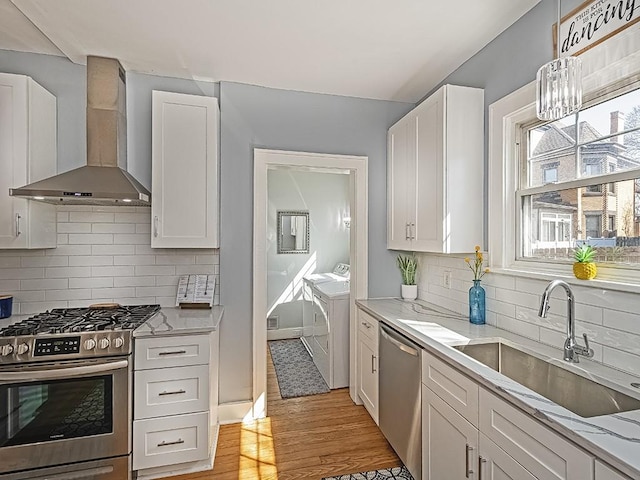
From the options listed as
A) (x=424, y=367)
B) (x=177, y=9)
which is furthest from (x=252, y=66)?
(x=424, y=367)

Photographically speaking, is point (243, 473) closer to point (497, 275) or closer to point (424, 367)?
point (424, 367)

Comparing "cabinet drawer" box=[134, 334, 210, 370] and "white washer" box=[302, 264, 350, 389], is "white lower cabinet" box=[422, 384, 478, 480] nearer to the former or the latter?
"cabinet drawer" box=[134, 334, 210, 370]

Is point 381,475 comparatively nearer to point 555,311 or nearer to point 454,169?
point 555,311

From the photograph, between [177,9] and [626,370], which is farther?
[177,9]

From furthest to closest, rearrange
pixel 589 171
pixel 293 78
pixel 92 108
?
pixel 293 78
pixel 92 108
pixel 589 171

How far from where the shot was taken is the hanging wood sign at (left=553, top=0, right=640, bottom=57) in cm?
146

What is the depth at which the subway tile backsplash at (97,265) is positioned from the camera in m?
2.52

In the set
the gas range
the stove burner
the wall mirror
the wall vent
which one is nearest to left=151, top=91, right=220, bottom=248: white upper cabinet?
the stove burner

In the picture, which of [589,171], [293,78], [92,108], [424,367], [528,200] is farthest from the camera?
[293,78]

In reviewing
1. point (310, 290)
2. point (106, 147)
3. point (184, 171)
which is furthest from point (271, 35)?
point (310, 290)

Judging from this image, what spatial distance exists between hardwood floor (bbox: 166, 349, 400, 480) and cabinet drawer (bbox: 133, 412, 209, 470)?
0.15 metres

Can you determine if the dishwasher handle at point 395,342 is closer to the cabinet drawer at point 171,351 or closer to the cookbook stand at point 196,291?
the cabinet drawer at point 171,351

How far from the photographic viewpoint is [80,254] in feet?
8.56

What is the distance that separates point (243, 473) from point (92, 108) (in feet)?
8.41
